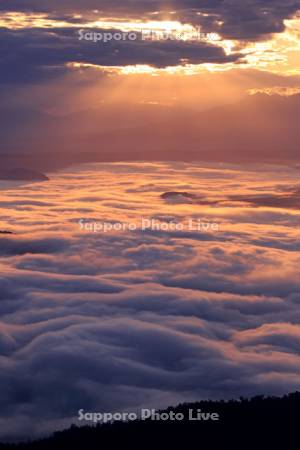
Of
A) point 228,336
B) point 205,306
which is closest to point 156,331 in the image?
point 228,336

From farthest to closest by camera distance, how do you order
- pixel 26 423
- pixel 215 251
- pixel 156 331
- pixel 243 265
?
pixel 215 251 < pixel 243 265 < pixel 156 331 < pixel 26 423

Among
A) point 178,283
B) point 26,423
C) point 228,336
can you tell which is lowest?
point 26,423

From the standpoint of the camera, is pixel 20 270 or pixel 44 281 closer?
pixel 44 281

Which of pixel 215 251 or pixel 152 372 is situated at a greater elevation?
pixel 215 251

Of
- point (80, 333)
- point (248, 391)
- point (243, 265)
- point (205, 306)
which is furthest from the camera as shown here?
point (243, 265)

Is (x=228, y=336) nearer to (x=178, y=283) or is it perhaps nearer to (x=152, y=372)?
(x=152, y=372)

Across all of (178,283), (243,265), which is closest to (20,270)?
(178,283)

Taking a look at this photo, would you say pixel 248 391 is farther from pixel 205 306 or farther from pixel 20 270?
pixel 20 270
